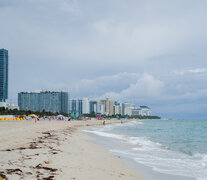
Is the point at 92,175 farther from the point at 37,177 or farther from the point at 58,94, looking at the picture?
the point at 58,94

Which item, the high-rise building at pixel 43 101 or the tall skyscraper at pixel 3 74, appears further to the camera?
the high-rise building at pixel 43 101

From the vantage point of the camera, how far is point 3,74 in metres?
154

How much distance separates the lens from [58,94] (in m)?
169

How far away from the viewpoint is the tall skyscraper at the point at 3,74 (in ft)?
496

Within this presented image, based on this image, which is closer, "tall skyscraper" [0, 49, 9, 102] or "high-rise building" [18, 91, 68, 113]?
"tall skyscraper" [0, 49, 9, 102]

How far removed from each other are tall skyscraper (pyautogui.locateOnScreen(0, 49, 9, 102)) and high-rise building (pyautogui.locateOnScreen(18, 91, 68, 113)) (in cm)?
1841

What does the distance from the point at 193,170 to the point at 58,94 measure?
166399mm

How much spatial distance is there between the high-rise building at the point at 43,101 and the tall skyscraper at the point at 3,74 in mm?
18409

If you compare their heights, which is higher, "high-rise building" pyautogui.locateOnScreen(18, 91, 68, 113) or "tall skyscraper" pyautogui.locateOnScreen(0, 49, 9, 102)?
"tall skyscraper" pyautogui.locateOnScreen(0, 49, 9, 102)

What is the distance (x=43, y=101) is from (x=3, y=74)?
1521 inches

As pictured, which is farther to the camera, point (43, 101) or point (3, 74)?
point (43, 101)

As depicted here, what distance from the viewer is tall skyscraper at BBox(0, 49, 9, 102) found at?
151250 millimetres

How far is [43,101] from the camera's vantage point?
556 ft

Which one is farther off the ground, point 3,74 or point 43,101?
point 3,74
